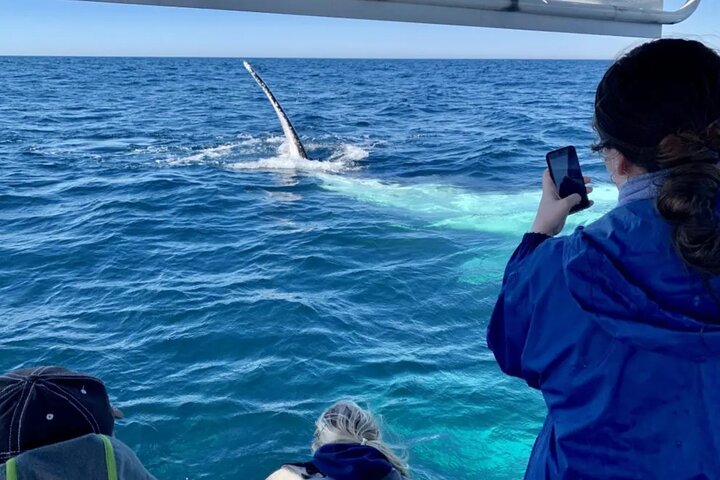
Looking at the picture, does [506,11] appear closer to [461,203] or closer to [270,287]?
[270,287]

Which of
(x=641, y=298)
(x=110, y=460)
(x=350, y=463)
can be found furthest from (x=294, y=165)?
(x=641, y=298)

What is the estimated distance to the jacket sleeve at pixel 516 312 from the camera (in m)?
1.50

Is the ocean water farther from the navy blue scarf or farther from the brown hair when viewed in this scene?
the navy blue scarf

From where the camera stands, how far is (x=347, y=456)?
2.38 m

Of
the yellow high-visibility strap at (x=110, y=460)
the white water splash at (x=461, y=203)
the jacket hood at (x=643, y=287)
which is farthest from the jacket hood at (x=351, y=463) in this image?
the white water splash at (x=461, y=203)

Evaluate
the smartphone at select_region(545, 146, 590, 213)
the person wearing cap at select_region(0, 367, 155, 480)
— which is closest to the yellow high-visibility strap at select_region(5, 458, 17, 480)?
the person wearing cap at select_region(0, 367, 155, 480)

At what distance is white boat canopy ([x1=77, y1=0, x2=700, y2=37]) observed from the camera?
2.08 metres

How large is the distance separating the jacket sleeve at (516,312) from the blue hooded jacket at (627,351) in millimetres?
15

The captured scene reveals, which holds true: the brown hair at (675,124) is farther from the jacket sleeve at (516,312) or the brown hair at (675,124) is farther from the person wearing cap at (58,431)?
the person wearing cap at (58,431)

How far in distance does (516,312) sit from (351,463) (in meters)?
1.06

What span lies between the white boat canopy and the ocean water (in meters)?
0.77

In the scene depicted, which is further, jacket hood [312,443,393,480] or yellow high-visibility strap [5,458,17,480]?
jacket hood [312,443,393,480]

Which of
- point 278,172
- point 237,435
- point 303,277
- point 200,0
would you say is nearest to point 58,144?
point 278,172

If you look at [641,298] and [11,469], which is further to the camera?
[11,469]
